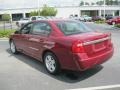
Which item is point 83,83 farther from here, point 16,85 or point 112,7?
point 112,7

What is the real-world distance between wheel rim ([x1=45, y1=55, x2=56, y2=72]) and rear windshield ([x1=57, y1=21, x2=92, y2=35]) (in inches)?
34.6

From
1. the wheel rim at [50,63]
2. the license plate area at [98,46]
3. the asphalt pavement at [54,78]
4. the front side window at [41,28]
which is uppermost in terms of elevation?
the front side window at [41,28]

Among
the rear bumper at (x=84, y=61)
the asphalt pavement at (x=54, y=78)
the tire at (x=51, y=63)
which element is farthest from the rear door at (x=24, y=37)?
the rear bumper at (x=84, y=61)

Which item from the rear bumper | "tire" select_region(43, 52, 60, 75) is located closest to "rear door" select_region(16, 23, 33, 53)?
"tire" select_region(43, 52, 60, 75)

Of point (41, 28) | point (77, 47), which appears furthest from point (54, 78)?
point (41, 28)

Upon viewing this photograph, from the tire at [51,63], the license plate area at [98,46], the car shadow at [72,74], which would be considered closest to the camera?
the license plate area at [98,46]

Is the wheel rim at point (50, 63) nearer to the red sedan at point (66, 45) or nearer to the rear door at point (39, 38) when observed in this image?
the red sedan at point (66, 45)

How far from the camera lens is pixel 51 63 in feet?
24.0

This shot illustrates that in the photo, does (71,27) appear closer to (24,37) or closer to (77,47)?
(77,47)

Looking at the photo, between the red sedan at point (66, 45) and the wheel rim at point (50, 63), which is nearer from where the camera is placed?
the red sedan at point (66, 45)

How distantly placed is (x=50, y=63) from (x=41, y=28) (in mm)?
1246

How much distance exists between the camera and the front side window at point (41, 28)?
7.56 m

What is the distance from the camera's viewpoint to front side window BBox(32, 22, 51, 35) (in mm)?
7561

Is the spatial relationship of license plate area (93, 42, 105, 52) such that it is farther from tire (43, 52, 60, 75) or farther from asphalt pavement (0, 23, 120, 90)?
tire (43, 52, 60, 75)
